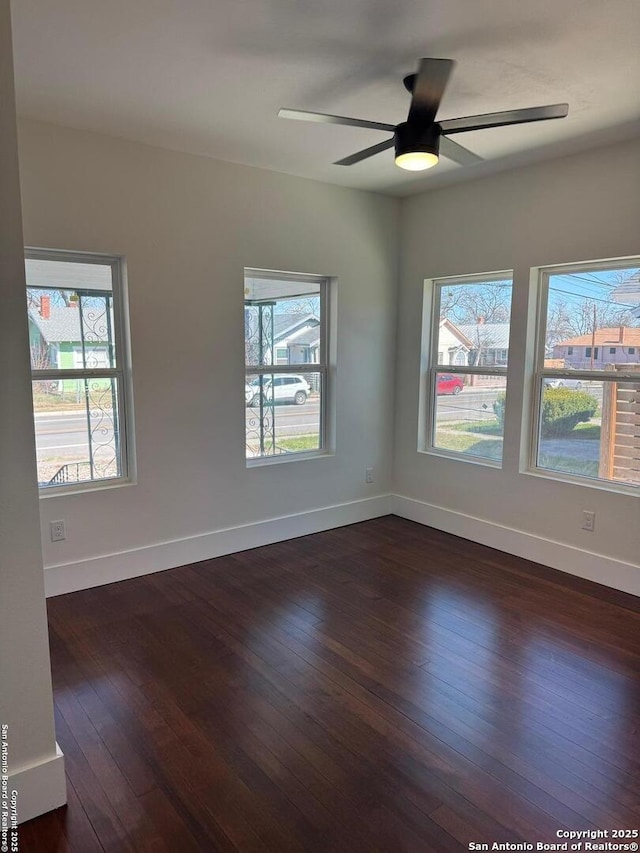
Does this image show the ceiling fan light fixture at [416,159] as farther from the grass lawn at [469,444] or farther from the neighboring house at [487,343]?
the grass lawn at [469,444]

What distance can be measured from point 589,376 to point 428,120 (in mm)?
2117

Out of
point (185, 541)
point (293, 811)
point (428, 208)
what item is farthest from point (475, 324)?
point (293, 811)

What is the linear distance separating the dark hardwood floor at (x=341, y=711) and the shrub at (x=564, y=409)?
101 cm

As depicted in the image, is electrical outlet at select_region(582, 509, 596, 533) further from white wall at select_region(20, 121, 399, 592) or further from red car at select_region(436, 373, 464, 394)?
white wall at select_region(20, 121, 399, 592)

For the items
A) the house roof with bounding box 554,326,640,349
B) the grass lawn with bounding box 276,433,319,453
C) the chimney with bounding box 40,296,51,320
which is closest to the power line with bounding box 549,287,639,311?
the house roof with bounding box 554,326,640,349

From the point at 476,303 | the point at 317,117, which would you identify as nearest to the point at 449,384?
the point at 476,303

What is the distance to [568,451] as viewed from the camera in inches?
152

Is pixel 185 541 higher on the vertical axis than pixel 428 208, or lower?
lower

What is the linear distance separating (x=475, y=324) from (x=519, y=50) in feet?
7.51

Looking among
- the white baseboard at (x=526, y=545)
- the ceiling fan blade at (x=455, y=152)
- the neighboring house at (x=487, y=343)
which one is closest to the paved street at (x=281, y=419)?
the neighboring house at (x=487, y=343)

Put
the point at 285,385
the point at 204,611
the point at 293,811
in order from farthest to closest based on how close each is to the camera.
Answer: the point at 285,385
the point at 204,611
the point at 293,811

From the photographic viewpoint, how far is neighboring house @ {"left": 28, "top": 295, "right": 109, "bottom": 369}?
3283mm

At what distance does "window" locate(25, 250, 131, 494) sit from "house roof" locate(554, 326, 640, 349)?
2985mm

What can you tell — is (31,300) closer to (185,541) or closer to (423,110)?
(185,541)
